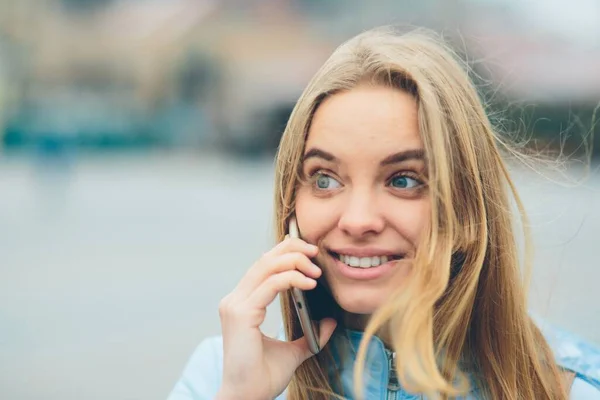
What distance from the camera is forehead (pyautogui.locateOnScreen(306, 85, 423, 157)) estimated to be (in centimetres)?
183

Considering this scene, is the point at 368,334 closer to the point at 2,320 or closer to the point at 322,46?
the point at 2,320

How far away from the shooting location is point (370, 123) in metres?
1.84

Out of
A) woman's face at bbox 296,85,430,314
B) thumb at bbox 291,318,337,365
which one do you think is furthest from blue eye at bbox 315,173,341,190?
thumb at bbox 291,318,337,365

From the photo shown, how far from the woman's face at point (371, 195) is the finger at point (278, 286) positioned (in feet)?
0.25

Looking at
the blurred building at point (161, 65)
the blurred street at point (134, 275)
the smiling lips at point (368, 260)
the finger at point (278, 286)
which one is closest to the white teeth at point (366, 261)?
the smiling lips at point (368, 260)

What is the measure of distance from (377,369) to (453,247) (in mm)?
339

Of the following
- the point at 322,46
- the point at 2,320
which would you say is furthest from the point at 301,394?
the point at 322,46

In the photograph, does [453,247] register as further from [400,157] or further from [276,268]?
[276,268]

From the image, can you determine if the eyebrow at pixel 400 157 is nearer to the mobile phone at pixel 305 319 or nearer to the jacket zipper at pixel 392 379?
the mobile phone at pixel 305 319

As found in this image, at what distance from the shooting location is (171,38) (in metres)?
35.4

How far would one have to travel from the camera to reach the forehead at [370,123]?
5.99 ft

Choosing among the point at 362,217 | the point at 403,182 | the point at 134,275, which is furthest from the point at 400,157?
the point at 134,275

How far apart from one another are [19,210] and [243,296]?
1286 cm

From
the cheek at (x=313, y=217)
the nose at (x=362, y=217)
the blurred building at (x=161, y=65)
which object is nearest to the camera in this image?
the nose at (x=362, y=217)
